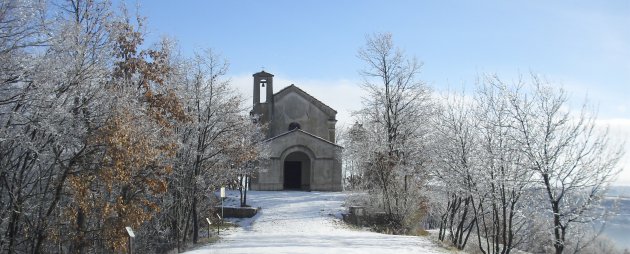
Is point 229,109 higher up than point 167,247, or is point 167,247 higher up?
point 229,109

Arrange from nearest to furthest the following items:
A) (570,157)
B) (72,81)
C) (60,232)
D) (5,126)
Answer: (5,126)
(72,81)
(60,232)
(570,157)

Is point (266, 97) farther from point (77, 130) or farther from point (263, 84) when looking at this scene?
point (77, 130)

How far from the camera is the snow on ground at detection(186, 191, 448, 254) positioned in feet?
50.1

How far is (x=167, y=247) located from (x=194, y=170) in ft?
9.11

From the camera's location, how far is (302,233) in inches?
803

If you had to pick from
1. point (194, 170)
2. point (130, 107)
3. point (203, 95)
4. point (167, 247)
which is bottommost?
point (167, 247)

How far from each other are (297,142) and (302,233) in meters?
14.7

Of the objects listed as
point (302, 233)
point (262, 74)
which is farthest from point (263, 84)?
point (302, 233)

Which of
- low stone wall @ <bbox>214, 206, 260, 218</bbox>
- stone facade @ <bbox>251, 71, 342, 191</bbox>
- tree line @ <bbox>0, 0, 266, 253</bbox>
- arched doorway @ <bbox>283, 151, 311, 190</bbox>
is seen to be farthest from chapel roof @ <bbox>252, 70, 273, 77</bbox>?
tree line @ <bbox>0, 0, 266, 253</bbox>

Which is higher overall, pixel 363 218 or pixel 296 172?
pixel 296 172

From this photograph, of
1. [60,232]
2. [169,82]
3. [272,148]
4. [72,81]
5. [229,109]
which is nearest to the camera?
[72,81]

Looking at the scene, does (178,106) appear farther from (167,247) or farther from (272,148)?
(272,148)

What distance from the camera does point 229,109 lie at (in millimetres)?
19562

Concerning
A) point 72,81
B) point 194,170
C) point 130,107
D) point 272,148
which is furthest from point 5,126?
point 272,148
